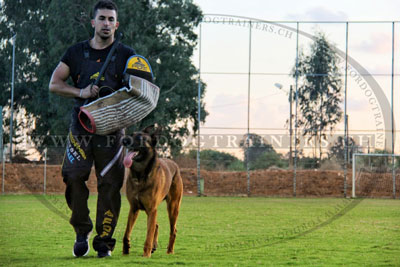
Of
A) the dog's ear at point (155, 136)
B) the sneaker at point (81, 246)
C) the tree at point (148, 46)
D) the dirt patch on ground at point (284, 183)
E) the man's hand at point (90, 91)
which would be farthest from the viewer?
the tree at point (148, 46)

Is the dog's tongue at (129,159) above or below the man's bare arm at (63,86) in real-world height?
below

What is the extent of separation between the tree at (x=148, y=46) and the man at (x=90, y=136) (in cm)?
2494

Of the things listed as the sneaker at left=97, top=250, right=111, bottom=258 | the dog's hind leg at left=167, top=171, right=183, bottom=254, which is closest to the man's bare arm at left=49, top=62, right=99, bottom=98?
the sneaker at left=97, top=250, right=111, bottom=258

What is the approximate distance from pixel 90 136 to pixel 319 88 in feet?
80.9

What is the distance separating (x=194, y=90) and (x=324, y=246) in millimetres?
27296

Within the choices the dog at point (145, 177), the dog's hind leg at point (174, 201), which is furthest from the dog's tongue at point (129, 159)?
the dog's hind leg at point (174, 201)

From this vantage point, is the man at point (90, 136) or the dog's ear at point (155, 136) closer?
the man at point (90, 136)

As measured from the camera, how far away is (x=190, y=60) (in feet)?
114

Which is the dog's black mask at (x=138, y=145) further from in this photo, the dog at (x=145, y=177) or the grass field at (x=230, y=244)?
the grass field at (x=230, y=244)

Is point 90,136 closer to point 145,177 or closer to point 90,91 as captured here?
point 90,91

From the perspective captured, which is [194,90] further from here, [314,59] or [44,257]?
[44,257]

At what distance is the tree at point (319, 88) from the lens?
28922 mm

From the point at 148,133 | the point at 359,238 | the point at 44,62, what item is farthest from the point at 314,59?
the point at 148,133

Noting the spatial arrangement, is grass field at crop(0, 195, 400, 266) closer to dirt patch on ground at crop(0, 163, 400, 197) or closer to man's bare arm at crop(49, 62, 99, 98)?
man's bare arm at crop(49, 62, 99, 98)
